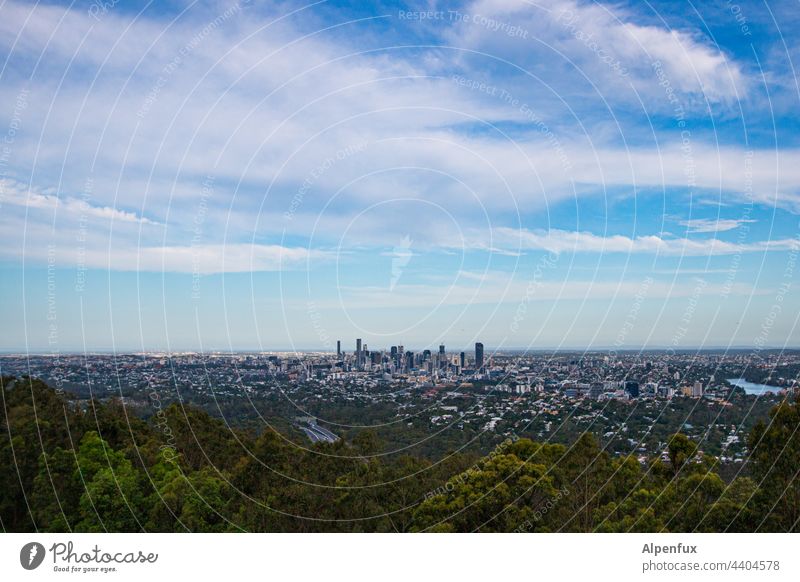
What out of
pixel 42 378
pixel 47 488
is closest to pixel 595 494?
pixel 47 488

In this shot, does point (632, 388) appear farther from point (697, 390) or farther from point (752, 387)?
point (752, 387)

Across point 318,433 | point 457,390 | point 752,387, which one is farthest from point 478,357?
point 752,387

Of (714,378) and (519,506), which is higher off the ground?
(714,378)

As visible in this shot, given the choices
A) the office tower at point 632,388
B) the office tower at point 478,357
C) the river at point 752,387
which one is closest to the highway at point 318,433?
the office tower at point 478,357

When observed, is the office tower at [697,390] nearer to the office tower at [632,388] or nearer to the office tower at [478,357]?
the office tower at [632,388]

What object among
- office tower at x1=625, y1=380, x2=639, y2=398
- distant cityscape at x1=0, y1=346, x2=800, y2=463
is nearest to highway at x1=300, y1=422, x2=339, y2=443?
distant cityscape at x1=0, y1=346, x2=800, y2=463

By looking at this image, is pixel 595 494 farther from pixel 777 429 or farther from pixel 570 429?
pixel 777 429

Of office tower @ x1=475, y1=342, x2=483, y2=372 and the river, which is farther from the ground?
office tower @ x1=475, y1=342, x2=483, y2=372
